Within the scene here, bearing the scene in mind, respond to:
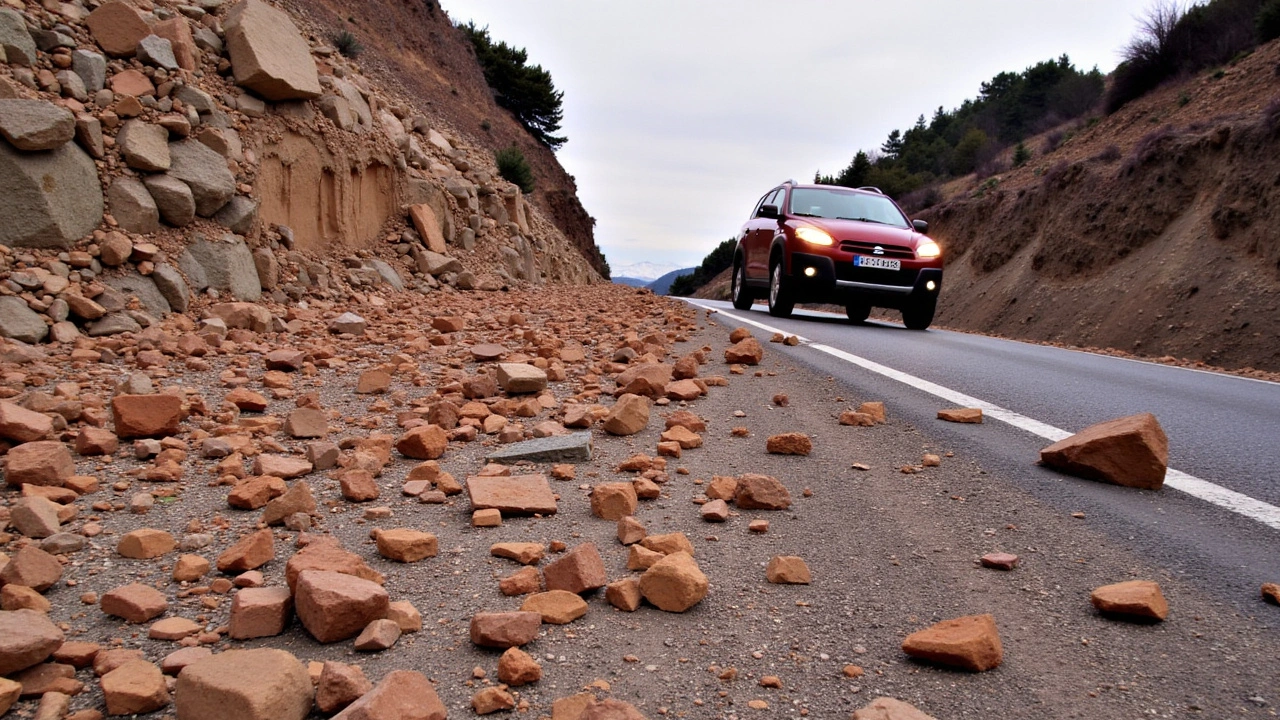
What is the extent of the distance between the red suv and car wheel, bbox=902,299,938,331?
13 millimetres

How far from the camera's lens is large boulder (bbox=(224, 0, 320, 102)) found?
9359mm

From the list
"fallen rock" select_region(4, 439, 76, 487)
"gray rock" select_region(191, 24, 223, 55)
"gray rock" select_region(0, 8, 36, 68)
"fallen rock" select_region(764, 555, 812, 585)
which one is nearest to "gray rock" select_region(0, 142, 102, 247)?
"gray rock" select_region(0, 8, 36, 68)

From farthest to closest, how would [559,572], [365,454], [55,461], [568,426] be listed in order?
1. [568,426]
2. [365,454]
3. [55,461]
4. [559,572]

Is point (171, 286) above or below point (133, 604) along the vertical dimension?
above

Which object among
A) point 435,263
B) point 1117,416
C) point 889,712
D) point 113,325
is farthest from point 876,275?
point 889,712

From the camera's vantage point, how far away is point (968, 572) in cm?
242

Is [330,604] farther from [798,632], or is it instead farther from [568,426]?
[568,426]

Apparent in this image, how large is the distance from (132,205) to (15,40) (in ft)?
5.15

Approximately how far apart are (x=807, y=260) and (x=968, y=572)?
820cm

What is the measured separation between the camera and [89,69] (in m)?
7.18

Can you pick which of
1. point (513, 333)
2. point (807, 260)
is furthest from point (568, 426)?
point (807, 260)

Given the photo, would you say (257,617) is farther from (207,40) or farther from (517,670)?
(207,40)

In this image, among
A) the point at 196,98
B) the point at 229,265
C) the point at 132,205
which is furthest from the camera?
the point at 196,98

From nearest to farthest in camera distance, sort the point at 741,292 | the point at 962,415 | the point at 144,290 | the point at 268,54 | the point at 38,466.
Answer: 1. the point at 38,466
2. the point at 962,415
3. the point at 144,290
4. the point at 268,54
5. the point at 741,292
